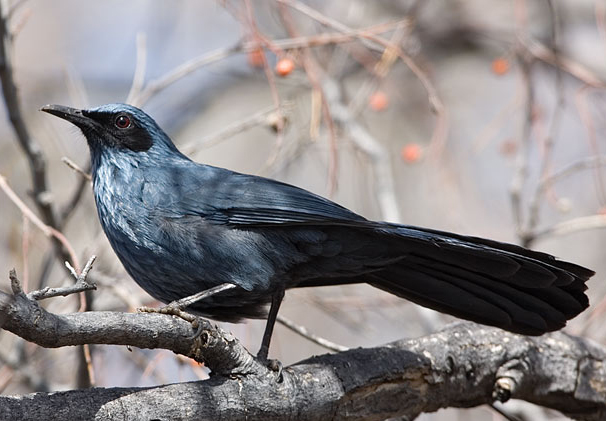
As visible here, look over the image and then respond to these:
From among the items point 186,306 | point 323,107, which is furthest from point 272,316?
point 323,107

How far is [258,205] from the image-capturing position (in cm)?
386

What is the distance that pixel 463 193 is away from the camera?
6836mm

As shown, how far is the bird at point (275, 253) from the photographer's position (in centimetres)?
364

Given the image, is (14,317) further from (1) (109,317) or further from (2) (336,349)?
(2) (336,349)

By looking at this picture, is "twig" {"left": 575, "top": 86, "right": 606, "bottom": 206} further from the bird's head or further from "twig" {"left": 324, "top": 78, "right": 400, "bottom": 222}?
the bird's head

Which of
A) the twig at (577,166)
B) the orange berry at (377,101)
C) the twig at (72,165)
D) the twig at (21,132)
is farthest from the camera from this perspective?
the orange berry at (377,101)

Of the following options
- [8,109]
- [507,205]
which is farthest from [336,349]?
[507,205]

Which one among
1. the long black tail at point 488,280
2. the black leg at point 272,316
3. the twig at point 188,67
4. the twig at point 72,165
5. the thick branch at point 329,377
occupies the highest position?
the twig at point 188,67

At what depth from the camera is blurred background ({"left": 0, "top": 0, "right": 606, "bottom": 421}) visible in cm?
443

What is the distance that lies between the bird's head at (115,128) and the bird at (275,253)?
21 millimetres

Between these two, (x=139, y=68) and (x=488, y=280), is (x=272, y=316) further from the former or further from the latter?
(x=139, y=68)

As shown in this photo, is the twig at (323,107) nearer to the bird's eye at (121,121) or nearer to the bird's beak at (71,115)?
the bird's eye at (121,121)

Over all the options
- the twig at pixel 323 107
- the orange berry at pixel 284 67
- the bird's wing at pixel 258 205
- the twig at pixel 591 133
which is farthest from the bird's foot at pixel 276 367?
the twig at pixel 591 133

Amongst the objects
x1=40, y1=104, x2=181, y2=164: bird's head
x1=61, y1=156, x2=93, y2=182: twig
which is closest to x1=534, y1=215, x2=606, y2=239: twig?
x1=40, y1=104, x2=181, y2=164: bird's head
